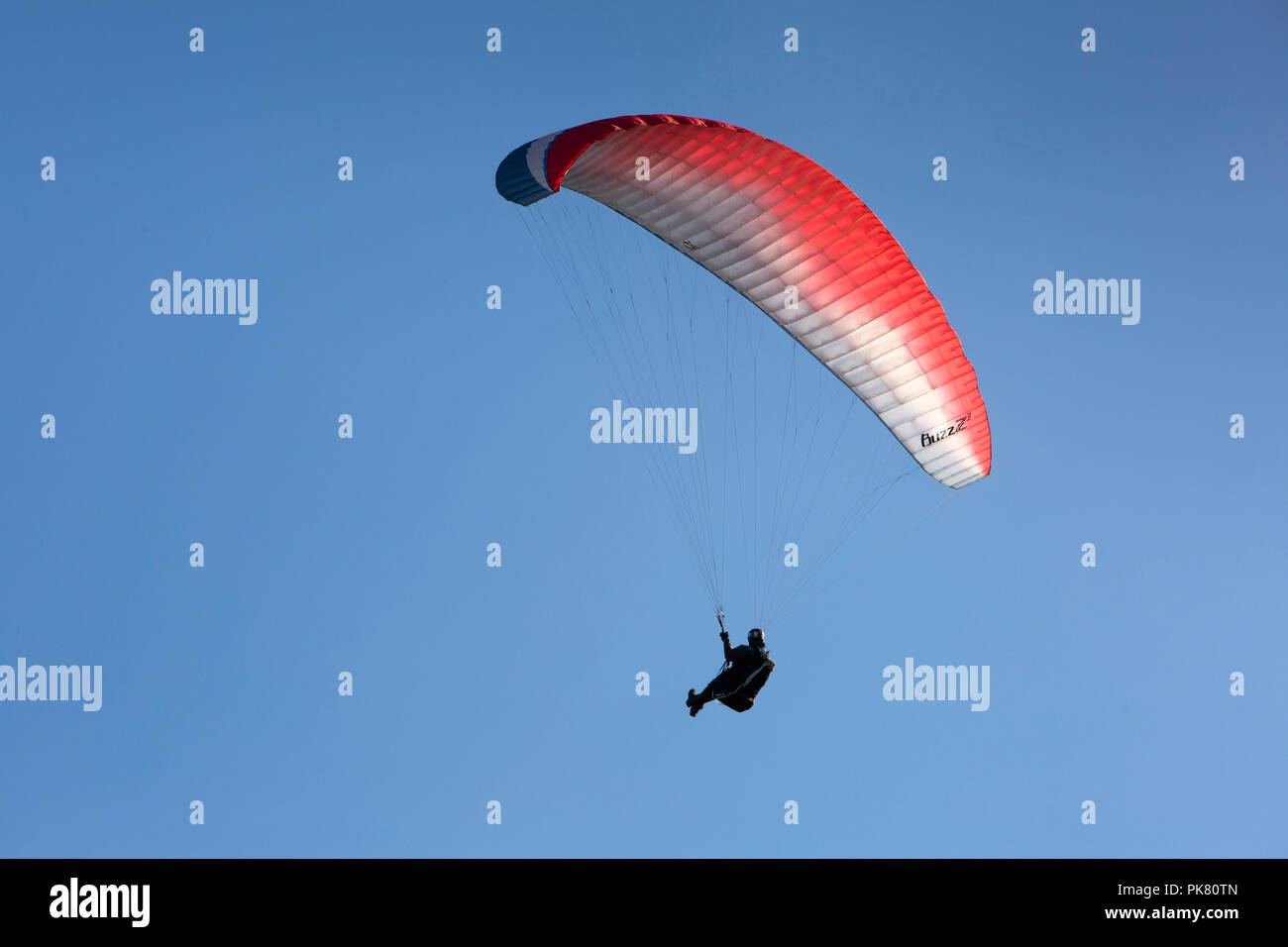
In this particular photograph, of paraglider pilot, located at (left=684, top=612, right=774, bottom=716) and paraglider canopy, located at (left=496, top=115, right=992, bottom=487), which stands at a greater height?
paraglider canopy, located at (left=496, top=115, right=992, bottom=487)

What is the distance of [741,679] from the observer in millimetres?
17625

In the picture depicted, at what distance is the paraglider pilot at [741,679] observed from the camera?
1762 centimetres

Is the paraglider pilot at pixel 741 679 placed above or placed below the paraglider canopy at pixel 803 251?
below

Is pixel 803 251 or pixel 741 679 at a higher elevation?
pixel 803 251

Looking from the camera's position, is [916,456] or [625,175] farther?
[916,456]

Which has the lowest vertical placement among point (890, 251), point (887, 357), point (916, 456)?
point (916, 456)

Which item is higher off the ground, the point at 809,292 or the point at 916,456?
the point at 809,292

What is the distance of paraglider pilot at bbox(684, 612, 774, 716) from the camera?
17625mm

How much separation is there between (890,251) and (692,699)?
6.14 metres
